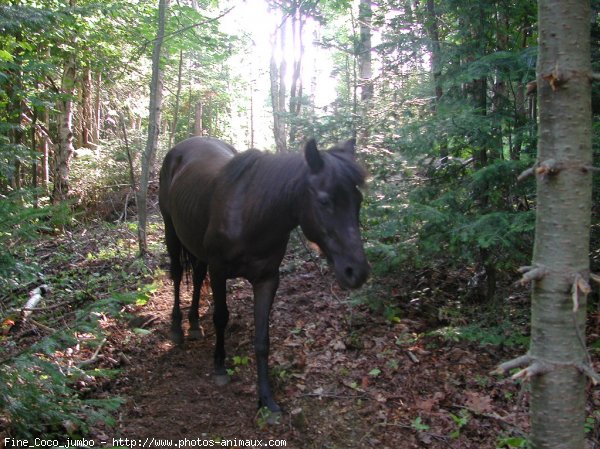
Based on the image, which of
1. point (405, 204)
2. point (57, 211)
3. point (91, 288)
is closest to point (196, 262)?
point (91, 288)

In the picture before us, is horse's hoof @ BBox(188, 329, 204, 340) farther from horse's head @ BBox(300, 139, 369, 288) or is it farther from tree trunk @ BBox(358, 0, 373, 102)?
tree trunk @ BBox(358, 0, 373, 102)

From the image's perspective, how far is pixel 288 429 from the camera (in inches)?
138

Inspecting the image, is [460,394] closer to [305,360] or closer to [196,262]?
[305,360]

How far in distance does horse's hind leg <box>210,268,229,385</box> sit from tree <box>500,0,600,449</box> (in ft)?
9.85

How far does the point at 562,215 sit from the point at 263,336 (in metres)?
2.73

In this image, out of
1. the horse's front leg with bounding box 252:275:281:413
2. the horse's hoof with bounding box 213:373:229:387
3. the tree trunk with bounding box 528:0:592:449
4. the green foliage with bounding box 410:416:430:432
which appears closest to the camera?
the tree trunk with bounding box 528:0:592:449

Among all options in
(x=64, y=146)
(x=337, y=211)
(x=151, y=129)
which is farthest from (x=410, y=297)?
(x=64, y=146)

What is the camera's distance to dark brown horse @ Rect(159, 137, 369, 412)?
3297 mm

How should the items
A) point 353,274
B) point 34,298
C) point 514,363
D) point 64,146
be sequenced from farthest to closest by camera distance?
point 64,146 → point 34,298 → point 353,274 → point 514,363

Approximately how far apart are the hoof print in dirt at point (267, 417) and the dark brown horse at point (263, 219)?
45mm

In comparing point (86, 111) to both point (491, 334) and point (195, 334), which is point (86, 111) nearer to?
point (195, 334)

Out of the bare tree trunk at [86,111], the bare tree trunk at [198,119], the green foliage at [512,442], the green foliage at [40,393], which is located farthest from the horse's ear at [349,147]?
the bare tree trunk at [198,119]

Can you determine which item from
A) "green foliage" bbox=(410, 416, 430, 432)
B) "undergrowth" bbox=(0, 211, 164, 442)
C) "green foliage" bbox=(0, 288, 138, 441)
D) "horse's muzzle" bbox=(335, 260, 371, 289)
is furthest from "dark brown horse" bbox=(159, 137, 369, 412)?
"green foliage" bbox=(0, 288, 138, 441)

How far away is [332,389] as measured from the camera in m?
3.86
